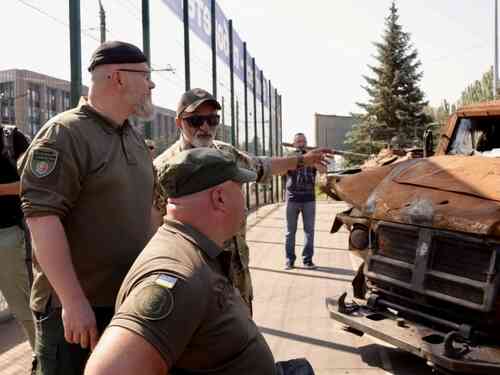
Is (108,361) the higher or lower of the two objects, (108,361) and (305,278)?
the higher

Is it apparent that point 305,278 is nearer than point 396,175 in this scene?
No

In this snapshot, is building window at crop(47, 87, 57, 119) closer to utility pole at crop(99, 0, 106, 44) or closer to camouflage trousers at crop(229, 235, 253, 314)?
utility pole at crop(99, 0, 106, 44)

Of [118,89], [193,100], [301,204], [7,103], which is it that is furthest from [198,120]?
[301,204]

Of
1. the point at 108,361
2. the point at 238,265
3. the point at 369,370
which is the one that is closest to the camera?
the point at 108,361

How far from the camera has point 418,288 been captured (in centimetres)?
372

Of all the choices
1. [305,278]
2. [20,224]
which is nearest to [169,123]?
[305,278]

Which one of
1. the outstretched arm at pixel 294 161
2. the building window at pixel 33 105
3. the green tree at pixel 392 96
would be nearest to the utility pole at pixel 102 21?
the building window at pixel 33 105

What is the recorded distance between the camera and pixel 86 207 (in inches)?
82.0

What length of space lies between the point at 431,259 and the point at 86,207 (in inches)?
97.2

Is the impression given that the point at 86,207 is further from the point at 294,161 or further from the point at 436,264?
the point at 436,264

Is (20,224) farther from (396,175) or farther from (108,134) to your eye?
(396,175)

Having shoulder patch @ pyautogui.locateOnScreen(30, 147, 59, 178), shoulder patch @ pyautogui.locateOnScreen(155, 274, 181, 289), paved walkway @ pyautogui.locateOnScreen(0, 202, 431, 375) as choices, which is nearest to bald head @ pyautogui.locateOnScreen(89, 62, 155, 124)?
shoulder patch @ pyautogui.locateOnScreen(30, 147, 59, 178)

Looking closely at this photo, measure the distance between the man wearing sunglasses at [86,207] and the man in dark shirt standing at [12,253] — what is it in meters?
1.11

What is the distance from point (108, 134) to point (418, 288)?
245 centimetres
